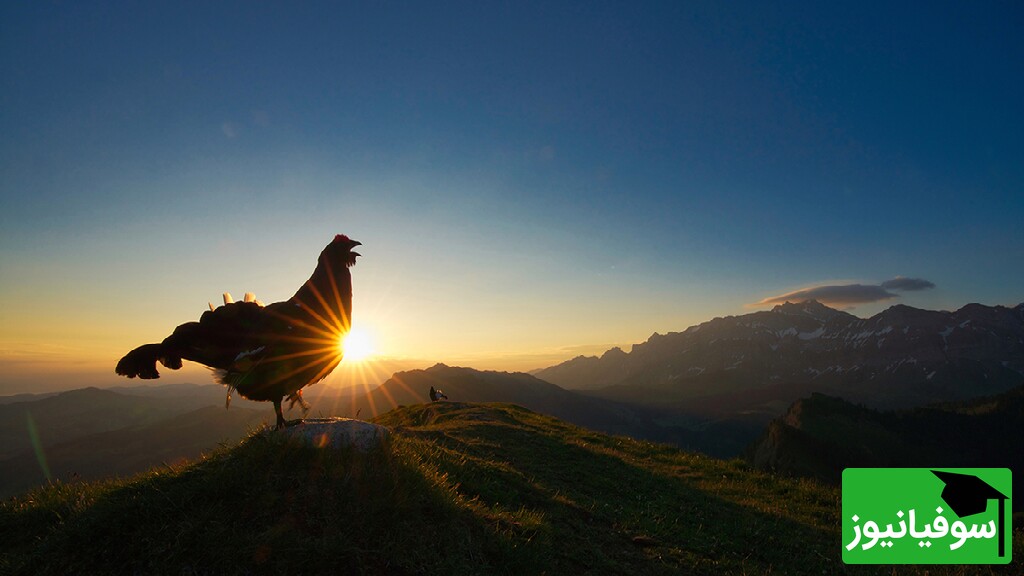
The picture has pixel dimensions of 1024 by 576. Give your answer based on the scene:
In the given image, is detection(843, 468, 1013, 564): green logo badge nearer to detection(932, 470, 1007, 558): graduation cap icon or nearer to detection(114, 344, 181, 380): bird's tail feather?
detection(932, 470, 1007, 558): graduation cap icon

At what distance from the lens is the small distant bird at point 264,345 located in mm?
8820

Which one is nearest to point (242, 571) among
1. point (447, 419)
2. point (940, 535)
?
point (940, 535)

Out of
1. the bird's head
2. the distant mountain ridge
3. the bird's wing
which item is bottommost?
the distant mountain ridge

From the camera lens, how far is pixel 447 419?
30203mm

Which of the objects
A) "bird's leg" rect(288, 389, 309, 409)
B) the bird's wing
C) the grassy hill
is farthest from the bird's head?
the grassy hill

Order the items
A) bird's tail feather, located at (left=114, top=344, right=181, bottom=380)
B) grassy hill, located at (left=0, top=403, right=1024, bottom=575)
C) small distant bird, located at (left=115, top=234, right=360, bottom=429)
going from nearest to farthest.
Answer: grassy hill, located at (left=0, top=403, right=1024, bottom=575) → bird's tail feather, located at (left=114, top=344, right=181, bottom=380) → small distant bird, located at (left=115, top=234, right=360, bottom=429)

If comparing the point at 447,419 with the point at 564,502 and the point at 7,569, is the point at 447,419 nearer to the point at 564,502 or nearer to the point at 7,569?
the point at 564,502

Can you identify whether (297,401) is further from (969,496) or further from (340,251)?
(969,496)

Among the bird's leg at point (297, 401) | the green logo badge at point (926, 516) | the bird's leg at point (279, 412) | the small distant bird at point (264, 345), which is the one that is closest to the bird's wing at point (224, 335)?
the small distant bird at point (264, 345)

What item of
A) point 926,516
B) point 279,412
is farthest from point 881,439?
point 279,412

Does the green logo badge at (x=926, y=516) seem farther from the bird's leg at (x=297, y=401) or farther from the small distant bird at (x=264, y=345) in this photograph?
the bird's leg at (x=297, y=401)

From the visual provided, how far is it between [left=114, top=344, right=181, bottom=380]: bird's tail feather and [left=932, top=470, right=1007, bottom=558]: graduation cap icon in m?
18.8

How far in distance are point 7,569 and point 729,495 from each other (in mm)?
19386

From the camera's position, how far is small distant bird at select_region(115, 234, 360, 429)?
28.9 ft
